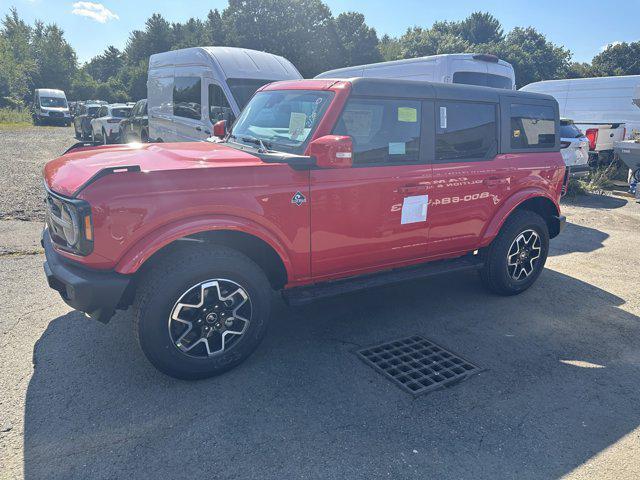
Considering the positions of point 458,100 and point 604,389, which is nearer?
point 604,389

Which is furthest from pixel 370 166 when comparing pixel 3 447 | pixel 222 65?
pixel 222 65

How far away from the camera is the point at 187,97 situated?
8.85 metres

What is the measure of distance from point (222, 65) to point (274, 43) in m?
39.3

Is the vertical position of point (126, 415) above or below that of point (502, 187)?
below

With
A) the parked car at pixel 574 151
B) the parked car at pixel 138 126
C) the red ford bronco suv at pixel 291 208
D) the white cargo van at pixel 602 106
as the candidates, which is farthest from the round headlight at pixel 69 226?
the white cargo van at pixel 602 106

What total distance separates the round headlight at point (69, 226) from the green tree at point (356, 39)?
156ft

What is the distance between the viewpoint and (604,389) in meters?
3.37

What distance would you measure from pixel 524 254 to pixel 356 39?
1910 inches

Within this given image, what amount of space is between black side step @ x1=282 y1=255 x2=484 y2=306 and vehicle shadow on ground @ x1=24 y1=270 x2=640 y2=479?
0.46 meters

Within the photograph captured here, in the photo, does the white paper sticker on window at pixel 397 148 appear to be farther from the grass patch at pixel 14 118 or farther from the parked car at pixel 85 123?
the grass patch at pixel 14 118

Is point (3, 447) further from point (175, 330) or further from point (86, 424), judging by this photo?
point (175, 330)

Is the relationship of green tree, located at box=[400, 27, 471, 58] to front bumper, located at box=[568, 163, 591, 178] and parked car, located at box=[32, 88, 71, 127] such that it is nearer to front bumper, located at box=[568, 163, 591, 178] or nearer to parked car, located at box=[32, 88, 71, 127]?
parked car, located at box=[32, 88, 71, 127]

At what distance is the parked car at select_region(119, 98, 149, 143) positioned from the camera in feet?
39.0

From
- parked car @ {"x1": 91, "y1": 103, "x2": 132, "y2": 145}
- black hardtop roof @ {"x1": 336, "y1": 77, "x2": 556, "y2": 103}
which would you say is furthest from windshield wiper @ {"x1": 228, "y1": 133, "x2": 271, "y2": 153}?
parked car @ {"x1": 91, "y1": 103, "x2": 132, "y2": 145}
